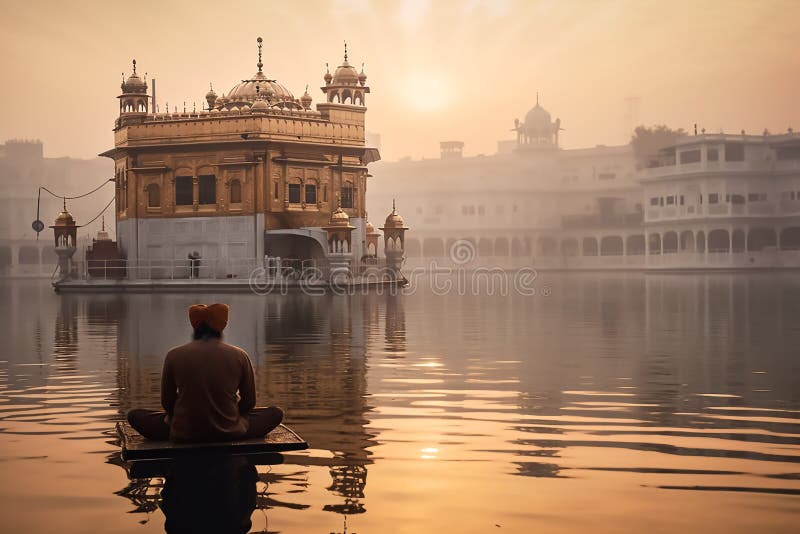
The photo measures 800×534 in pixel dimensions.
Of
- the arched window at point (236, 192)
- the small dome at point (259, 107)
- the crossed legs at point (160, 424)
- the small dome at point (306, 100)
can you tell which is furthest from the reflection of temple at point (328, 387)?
the small dome at point (306, 100)

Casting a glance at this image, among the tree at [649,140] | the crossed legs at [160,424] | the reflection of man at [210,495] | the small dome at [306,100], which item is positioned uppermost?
the tree at [649,140]

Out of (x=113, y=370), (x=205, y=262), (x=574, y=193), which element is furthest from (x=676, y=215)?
(x=113, y=370)

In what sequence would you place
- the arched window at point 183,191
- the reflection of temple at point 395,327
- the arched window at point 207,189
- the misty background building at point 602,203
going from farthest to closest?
1. the misty background building at point 602,203
2. the arched window at point 183,191
3. the arched window at point 207,189
4. the reflection of temple at point 395,327

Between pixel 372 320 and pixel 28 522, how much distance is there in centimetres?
1760

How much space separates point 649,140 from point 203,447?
357 feet

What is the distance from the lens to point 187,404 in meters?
7.09

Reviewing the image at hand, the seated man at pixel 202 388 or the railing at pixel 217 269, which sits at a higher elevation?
the railing at pixel 217 269

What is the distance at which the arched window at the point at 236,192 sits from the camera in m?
45.8

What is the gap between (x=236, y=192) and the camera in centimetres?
4591

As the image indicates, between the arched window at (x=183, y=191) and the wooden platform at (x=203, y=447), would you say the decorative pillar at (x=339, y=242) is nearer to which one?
the arched window at (x=183, y=191)

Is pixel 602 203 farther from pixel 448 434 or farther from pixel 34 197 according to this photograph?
pixel 448 434

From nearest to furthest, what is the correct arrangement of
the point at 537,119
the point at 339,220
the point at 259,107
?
the point at 339,220, the point at 259,107, the point at 537,119

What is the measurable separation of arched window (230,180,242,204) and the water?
88.0 feet

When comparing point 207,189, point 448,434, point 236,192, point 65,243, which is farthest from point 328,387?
point 65,243
